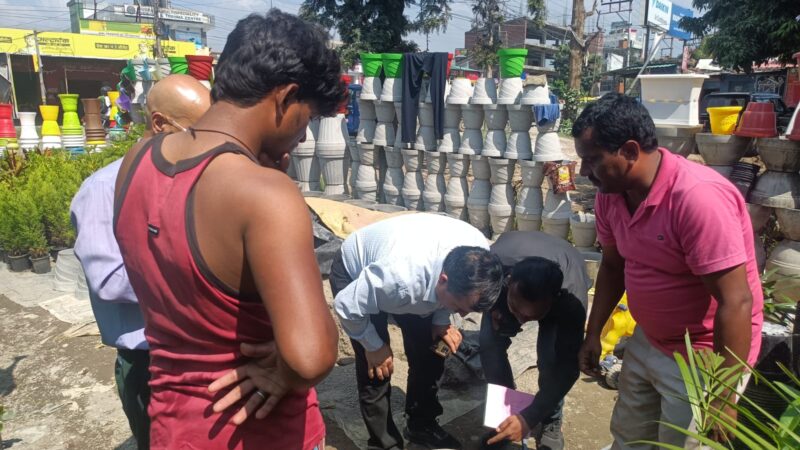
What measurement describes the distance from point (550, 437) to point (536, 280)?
Answer: 112cm

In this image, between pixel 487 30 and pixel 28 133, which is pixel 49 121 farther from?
pixel 487 30

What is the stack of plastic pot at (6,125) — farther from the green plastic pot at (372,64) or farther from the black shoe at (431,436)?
the black shoe at (431,436)

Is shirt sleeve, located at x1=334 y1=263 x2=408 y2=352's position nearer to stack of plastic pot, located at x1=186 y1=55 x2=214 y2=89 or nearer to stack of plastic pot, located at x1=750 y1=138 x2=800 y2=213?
stack of plastic pot, located at x1=750 y1=138 x2=800 y2=213

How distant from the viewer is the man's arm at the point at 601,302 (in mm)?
2430

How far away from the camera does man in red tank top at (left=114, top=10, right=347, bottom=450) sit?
38.8 inches

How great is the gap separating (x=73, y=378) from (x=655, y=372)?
3604 mm

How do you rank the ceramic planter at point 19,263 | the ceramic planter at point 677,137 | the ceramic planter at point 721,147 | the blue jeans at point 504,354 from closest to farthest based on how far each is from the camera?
the blue jeans at point 504,354, the ceramic planter at point 721,147, the ceramic planter at point 677,137, the ceramic planter at point 19,263

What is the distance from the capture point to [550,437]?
9.74 ft

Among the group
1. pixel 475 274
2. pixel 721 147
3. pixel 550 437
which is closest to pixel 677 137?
pixel 721 147

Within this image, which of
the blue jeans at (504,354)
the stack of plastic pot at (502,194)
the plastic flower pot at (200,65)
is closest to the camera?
the blue jeans at (504,354)

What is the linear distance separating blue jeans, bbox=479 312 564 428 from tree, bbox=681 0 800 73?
37.2 ft

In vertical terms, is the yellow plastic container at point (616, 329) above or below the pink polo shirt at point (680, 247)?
below

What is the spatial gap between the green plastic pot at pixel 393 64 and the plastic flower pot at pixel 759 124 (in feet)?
10.9

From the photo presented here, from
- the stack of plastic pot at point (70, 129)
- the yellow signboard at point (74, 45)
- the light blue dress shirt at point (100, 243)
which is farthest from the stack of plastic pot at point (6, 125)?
the yellow signboard at point (74, 45)
